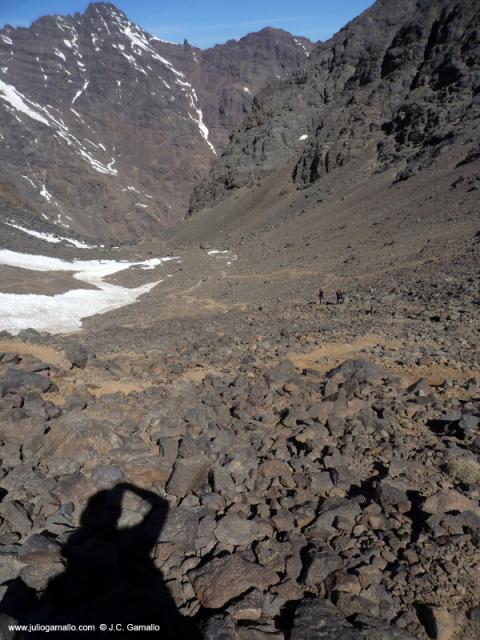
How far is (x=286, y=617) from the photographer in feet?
10.5

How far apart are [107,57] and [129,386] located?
759ft

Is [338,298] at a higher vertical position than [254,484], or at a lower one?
lower

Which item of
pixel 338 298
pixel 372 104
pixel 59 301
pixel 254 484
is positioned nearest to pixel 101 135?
pixel 372 104

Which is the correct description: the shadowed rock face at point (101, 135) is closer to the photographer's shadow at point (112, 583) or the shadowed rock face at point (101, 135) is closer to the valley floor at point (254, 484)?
the valley floor at point (254, 484)

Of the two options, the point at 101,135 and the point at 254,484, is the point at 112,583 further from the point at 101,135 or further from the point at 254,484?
the point at 101,135

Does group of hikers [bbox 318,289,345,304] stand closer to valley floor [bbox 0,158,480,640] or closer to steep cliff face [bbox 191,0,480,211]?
valley floor [bbox 0,158,480,640]

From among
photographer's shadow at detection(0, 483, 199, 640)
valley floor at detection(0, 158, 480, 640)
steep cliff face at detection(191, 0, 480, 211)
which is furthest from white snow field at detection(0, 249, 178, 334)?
steep cliff face at detection(191, 0, 480, 211)

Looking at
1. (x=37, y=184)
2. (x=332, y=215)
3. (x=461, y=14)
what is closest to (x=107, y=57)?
(x=37, y=184)

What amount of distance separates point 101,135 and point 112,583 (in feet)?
599

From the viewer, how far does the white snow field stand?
54.3 ft

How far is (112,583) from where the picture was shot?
11.5 feet

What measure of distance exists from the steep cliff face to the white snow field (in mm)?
26097

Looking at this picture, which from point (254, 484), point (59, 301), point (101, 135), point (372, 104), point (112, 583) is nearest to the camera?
point (112, 583)

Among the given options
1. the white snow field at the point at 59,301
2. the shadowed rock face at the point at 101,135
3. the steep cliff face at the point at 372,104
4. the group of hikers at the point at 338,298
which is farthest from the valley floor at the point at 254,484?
the shadowed rock face at the point at 101,135
